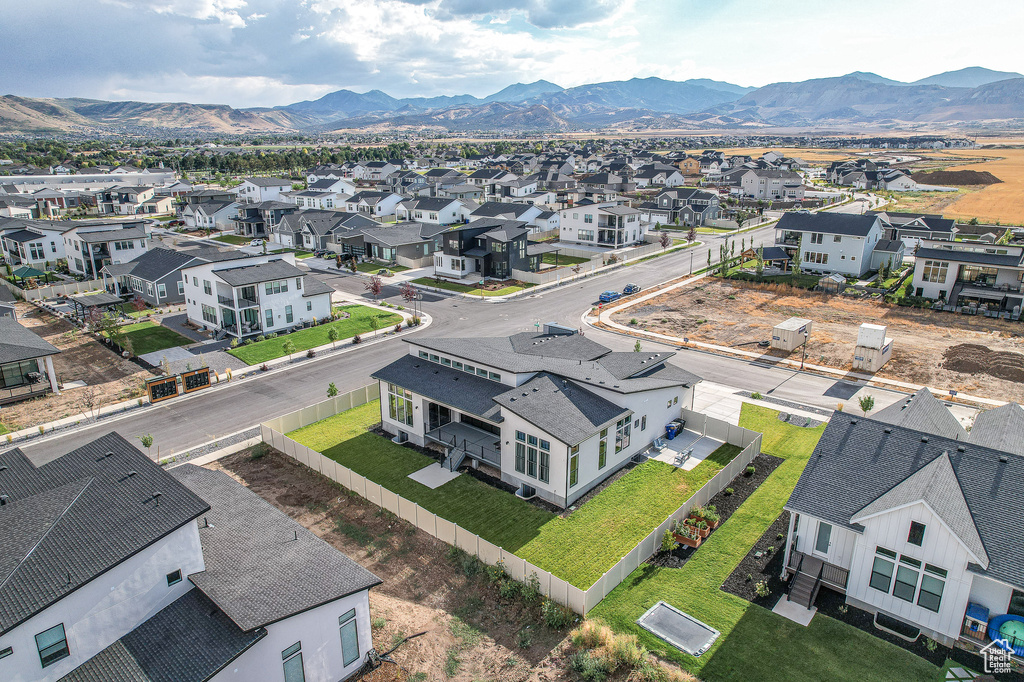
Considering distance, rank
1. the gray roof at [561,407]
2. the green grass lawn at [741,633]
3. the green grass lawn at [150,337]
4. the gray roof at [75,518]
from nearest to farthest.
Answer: the gray roof at [75,518], the green grass lawn at [741,633], the gray roof at [561,407], the green grass lawn at [150,337]

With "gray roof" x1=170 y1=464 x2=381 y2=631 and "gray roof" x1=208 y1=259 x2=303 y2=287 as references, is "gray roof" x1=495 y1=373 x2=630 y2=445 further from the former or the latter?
"gray roof" x1=208 y1=259 x2=303 y2=287

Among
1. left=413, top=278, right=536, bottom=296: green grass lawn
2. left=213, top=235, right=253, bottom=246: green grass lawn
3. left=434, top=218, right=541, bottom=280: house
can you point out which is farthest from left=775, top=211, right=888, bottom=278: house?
left=213, top=235, right=253, bottom=246: green grass lawn

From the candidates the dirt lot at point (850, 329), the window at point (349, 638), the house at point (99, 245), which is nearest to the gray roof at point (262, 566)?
the window at point (349, 638)

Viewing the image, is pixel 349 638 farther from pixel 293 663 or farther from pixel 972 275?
pixel 972 275

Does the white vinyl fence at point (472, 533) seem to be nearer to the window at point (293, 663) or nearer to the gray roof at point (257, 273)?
the window at point (293, 663)

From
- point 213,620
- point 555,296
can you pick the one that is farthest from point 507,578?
point 555,296

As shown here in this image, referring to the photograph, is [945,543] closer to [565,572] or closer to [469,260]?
[565,572]

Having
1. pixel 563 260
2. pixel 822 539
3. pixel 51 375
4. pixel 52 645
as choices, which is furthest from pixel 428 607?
pixel 563 260
